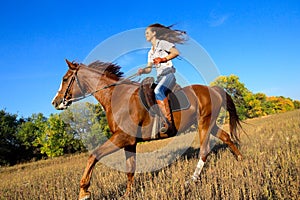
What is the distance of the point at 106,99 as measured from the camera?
17.6ft

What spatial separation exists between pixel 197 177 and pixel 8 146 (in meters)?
37.7

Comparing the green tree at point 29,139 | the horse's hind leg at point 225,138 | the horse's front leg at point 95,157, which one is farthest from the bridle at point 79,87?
the green tree at point 29,139

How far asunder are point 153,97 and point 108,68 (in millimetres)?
1370

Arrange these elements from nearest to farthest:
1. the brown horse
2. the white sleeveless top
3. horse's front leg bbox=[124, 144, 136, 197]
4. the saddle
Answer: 1. the brown horse
2. the saddle
3. the white sleeveless top
4. horse's front leg bbox=[124, 144, 136, 197]

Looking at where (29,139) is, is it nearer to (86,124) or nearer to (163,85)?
(86,124)

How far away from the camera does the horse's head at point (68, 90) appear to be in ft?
17.8

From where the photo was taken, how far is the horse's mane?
572 cm

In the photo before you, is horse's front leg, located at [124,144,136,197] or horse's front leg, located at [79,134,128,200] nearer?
horse's front leg, located at [79,134,128,200]

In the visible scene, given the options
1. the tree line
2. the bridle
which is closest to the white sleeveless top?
the bridle

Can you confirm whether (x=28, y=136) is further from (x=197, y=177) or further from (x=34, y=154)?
(x=197, y=177)

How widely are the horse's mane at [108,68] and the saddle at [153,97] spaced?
0.80 metres

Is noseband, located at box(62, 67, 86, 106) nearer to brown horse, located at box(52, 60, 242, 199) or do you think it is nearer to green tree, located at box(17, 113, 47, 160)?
brown horse, located at box(52, 60, 242, 199)

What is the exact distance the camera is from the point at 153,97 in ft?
17.2

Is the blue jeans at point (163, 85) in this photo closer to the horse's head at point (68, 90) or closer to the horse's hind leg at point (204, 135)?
the horse's hind leg at point (204, 135)
